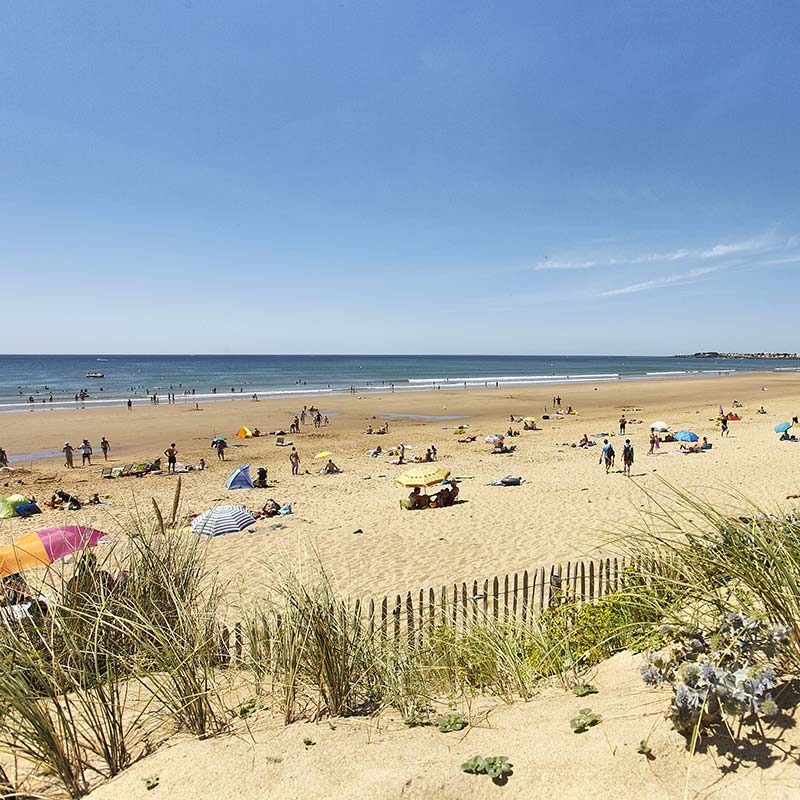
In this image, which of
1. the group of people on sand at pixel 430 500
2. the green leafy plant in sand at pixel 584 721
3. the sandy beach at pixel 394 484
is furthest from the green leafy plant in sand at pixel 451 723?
the group of people on sand at pixel 430 500

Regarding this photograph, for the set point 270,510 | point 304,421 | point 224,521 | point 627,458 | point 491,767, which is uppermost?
point 491,767

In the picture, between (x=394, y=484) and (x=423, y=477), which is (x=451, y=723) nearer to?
(x=423, y=477)

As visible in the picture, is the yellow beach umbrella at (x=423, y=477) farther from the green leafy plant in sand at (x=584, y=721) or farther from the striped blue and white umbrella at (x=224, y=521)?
the green leafy plant in sand at (x=584, y=721)

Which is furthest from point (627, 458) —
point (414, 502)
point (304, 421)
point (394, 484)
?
point (304, 421)

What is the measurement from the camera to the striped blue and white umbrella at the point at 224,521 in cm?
1232

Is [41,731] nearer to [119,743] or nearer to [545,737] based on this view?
[119,743]

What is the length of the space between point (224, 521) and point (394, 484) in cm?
722

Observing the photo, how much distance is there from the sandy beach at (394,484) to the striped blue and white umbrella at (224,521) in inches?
11.3

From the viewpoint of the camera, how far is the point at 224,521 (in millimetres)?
12648

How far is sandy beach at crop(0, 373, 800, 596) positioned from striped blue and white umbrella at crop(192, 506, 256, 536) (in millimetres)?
287

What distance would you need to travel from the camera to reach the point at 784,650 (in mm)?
2947

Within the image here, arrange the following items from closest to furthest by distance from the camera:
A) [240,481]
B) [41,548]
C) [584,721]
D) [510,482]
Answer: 1. [584,721]
2. [41,548]
3. [510,482]
4. [240,481]

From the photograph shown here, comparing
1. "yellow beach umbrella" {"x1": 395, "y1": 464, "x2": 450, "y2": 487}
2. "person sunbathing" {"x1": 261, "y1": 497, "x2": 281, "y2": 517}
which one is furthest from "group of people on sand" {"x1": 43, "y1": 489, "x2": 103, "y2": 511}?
"yellow beach umbrella" {"x1": 395, "y1": 464, "x2": 450, "y2": 487}

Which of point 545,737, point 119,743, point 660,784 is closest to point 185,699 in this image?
point 119,743
